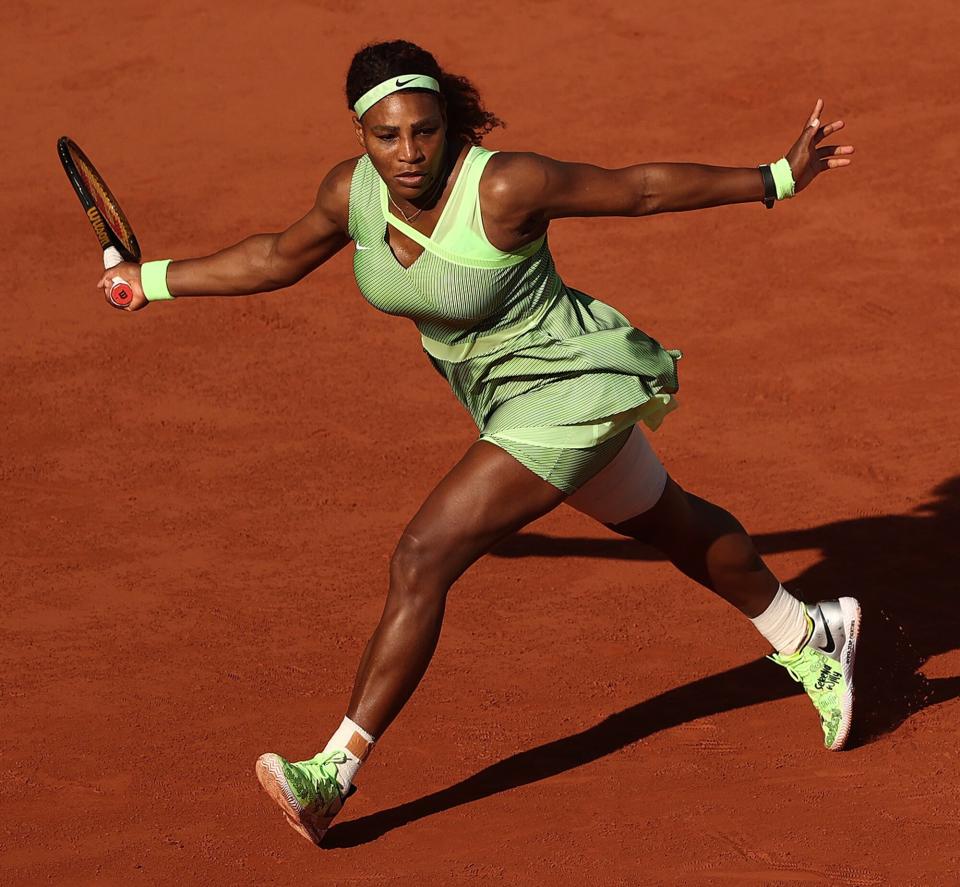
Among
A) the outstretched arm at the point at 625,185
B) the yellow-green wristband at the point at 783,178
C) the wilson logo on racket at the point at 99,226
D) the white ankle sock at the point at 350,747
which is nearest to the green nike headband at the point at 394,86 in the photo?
the outstretched arm at the point at 625,185

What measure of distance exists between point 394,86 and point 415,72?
0.07 metres

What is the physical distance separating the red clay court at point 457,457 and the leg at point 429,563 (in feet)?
1.48

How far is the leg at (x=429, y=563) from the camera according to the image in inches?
180

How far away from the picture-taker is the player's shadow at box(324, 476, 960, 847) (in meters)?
5.10

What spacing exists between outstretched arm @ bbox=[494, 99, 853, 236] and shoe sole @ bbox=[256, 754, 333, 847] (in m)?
1.53

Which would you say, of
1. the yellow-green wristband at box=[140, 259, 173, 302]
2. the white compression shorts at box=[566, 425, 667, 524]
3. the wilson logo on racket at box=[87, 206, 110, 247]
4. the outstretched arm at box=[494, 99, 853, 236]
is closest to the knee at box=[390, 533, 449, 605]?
the white compression shorts at box=[566, 425, 667, 524]

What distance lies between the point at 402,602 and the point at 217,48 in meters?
7.56

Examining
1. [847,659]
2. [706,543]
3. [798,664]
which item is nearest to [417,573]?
[706,543]

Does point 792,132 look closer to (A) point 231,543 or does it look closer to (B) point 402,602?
(A) point 231,543

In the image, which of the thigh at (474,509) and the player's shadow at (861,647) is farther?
the player's shadow at (861,647)

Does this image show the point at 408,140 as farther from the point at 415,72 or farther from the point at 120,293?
the point at 120,293

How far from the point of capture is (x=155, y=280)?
208 inches

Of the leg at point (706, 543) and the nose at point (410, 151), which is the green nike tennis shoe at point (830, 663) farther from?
the nose at point (410, 151)

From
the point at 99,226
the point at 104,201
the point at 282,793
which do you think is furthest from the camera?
the point at 104,201
